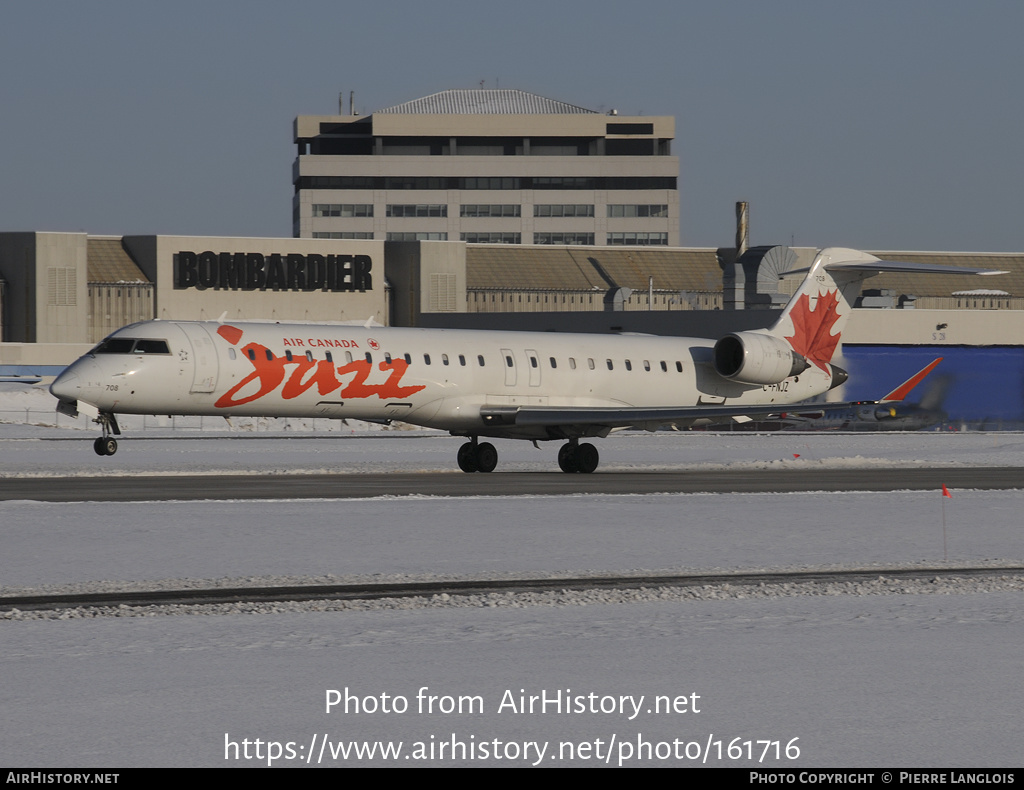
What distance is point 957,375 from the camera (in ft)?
206

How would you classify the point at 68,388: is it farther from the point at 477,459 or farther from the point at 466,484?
the point at 477,459

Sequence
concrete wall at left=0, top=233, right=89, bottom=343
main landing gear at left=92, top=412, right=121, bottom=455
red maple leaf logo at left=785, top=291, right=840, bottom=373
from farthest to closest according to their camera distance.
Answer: concrete wall at left=0, top=233, right=89, bottom=343
red maple leaf logo at left=785, top=291, right=840, bottom=373
main landing gear at left=92, top=412, right=121, bottom=455

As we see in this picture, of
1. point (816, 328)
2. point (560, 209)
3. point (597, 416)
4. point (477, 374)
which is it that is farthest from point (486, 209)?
point (597, 416)

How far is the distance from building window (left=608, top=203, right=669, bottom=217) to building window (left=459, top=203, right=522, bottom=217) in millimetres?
9515

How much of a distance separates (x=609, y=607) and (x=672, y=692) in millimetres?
3628

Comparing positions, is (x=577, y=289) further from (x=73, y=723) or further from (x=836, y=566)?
(x=73, y=723)

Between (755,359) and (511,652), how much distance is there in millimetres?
26003

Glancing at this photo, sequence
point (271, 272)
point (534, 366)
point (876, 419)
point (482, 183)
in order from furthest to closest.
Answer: point (482, 183)
point (271, 272)
point (876, 419)
point (534, 366)

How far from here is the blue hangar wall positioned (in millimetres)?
61938

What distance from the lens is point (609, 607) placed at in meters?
12.4

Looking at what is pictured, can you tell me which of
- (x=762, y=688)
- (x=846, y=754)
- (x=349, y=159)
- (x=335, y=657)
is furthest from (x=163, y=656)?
(x=349, y=159)

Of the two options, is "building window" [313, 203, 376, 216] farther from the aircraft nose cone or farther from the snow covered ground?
the snow covered ground

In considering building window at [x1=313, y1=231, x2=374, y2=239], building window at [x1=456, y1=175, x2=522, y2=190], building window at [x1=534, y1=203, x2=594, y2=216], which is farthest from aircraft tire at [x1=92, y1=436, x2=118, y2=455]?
building window at [x1=456, y1=175, x2=522, y2=190]

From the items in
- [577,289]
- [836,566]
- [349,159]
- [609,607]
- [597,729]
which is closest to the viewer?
[597,729]
